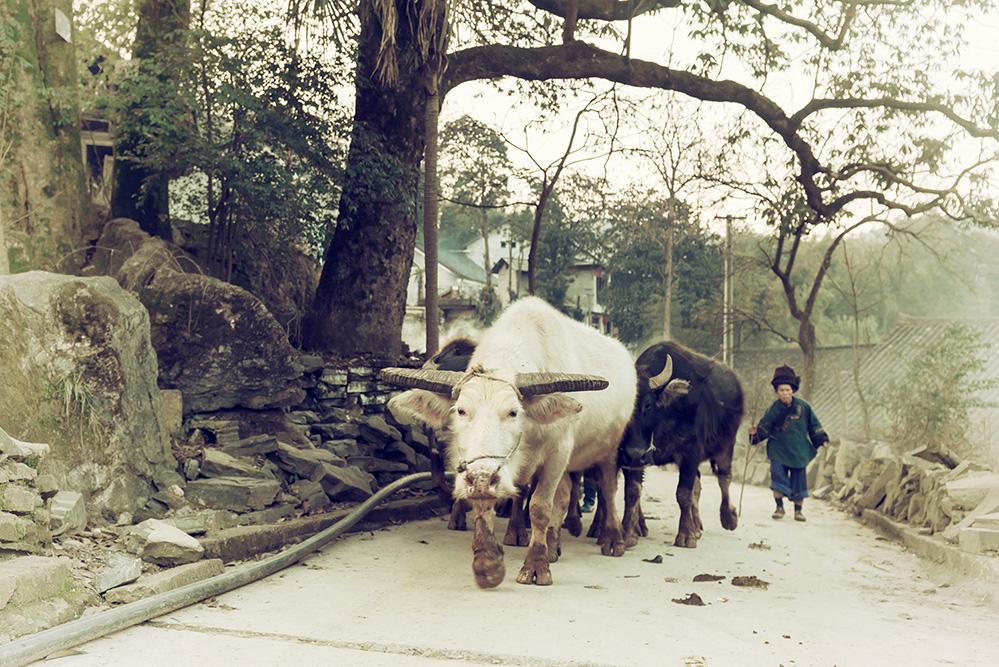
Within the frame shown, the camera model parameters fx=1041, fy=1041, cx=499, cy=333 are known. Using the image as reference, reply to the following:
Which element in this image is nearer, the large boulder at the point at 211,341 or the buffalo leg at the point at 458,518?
the large boulder at the point at 211,341

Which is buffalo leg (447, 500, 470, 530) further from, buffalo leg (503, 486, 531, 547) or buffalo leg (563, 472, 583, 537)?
buffalo leg (563, 472, 583, 537)

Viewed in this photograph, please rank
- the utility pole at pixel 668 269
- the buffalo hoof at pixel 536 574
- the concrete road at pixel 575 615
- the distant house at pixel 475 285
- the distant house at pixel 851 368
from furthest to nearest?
1. the distant house at pixel 475 285
2. the utility pole at pixel 668 269
3. the distant house at pixel 851 368
4. the buffalo hoof at pixel 536 574
5. the concrete road at pixel 575 615

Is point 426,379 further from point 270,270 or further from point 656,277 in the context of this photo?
point 656,277

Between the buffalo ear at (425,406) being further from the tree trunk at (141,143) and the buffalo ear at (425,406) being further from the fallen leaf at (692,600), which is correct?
the tree trunk at (141,143)

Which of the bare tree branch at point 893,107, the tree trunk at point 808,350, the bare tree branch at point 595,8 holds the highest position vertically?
the bare tree branch at point 595,8

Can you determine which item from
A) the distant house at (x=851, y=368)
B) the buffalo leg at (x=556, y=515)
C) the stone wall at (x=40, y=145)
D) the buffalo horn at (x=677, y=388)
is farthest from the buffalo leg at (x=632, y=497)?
the distant house at (x=851, y=368)

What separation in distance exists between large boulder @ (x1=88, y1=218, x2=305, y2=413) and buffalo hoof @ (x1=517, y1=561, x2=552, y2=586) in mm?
3721

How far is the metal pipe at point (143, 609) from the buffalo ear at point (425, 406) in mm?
1422

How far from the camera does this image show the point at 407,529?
33.7 feet

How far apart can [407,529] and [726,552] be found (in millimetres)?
3094

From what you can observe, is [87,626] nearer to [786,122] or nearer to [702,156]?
[786,122]

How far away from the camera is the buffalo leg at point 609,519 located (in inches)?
366

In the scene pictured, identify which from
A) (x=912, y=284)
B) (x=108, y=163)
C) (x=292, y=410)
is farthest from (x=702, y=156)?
(x=912, y=284)

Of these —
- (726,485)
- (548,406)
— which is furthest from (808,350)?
(548,406)
